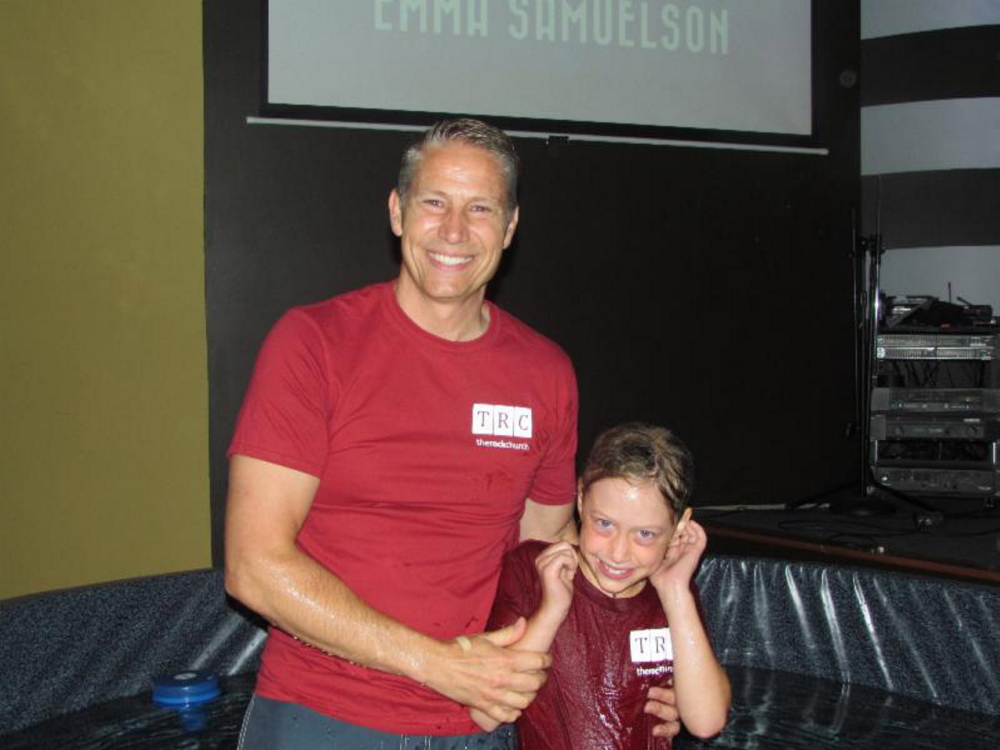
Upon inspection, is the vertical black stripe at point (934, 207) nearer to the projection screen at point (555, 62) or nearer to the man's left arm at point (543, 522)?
the projection screen at point (555, 62)

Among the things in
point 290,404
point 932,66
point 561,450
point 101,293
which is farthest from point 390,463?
point 932,66

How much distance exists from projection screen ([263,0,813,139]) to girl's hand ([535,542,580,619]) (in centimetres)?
400

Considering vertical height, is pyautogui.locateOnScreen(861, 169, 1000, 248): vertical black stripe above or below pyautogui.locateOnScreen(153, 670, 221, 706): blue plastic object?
above

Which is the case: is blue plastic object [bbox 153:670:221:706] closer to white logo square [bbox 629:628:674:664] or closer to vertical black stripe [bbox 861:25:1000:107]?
white logo square [bbox 629:628:674:664]

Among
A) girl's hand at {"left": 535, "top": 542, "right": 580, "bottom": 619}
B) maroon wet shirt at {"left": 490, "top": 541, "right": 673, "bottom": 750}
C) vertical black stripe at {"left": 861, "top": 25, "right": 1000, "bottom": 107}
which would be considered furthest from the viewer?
vertical black stripe at {"left": 861, "top": 25, "right": 1000, "bottom": 107}

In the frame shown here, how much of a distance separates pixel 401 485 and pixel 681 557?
1.88 ft

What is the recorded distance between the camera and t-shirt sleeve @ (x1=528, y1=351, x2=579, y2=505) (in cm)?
223

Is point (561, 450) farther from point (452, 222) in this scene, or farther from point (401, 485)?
point (452, 222)

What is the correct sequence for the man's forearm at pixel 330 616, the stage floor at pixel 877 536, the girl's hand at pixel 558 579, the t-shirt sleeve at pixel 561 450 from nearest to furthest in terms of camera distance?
the man's forearm at pixel 330 616
the girl's hand at pixel 558 579
the t-shirt sleeve at pixel 561 450
the stage floor at pixel 877 536

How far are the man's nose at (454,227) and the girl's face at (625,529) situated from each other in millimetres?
532

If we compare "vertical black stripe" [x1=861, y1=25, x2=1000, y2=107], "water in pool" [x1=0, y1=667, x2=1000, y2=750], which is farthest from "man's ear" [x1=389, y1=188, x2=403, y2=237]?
"vertical black stripe" [x1=861, y1=25, x2=1000, y2=107]

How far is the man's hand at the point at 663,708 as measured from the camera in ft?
6.93

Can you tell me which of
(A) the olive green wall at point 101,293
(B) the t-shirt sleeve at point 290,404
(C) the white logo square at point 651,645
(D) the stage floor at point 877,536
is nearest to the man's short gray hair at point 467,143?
(B) the t-shirt sleeve at point 290,404

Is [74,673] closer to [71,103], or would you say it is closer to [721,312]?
[71,103]
